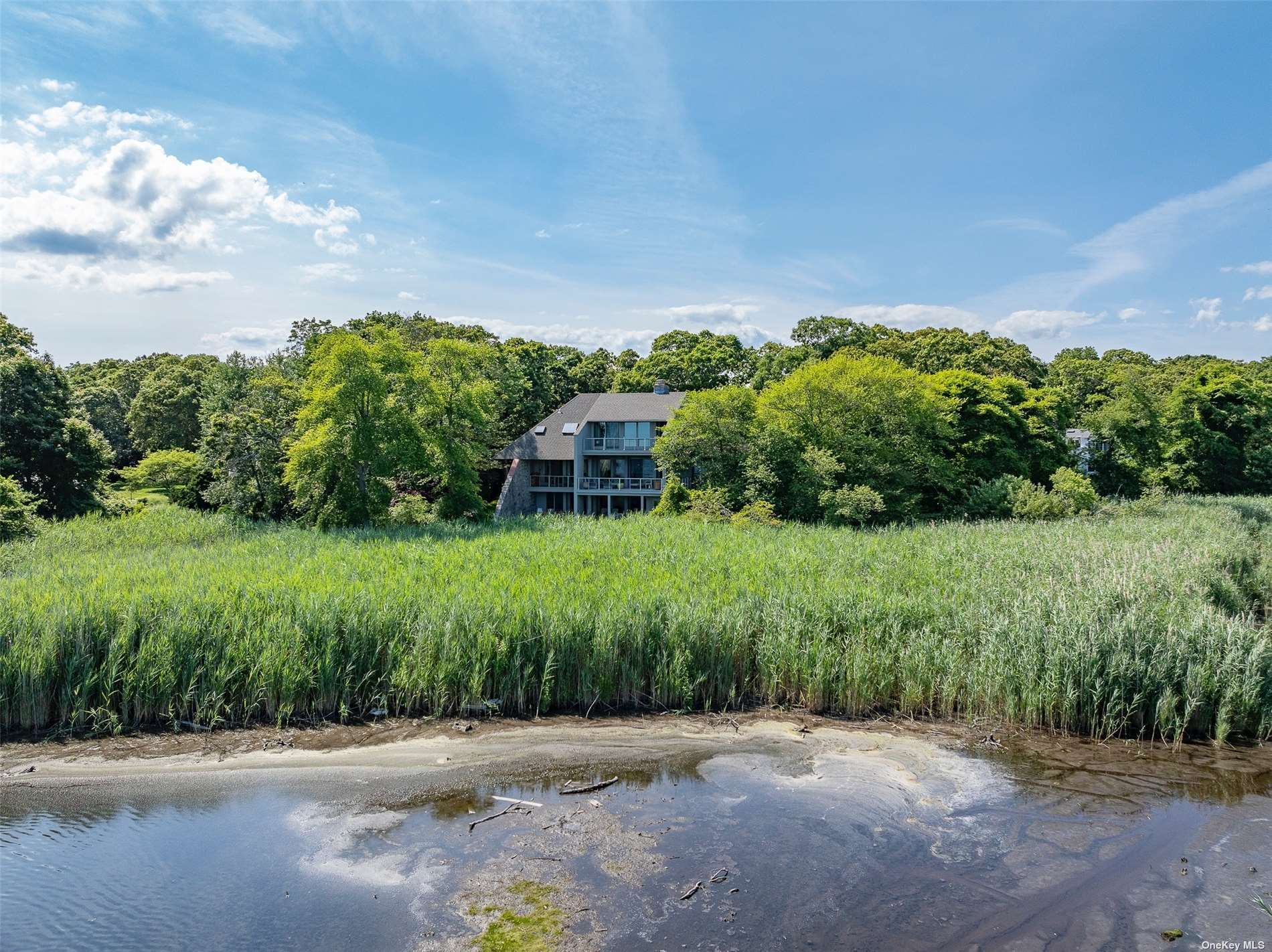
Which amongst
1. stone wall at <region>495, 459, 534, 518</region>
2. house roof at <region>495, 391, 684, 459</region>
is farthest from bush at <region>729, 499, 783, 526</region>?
stone wall at <region>495, 459, 534, 518</region>

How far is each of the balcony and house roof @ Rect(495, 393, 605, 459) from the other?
3.98ft

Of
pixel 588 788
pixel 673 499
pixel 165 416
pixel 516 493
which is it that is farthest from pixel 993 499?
pixel 165 416

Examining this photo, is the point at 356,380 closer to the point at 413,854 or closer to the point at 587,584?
the point at 587,584

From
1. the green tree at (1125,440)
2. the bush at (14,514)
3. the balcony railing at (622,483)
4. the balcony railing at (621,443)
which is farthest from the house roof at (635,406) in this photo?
the green tree at (1125,440)

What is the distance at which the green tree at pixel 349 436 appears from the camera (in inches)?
1073

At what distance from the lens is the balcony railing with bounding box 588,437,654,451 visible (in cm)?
4009

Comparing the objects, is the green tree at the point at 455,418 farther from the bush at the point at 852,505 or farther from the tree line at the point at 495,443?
the bush at the point at 852,505

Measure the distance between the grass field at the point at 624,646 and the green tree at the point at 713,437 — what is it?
1647 centimetres

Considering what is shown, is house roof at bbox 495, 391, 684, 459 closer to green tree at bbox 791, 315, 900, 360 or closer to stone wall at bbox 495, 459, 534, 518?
stone wall at bbox 495, 459, 534, 518

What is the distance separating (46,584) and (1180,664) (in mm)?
19941

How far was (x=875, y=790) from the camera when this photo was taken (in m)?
9.11

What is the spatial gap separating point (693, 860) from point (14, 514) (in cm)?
2514

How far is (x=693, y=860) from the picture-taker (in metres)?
7.55

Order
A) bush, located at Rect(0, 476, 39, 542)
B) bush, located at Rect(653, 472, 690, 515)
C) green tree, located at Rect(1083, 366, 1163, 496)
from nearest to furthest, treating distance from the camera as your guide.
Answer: bush, located at Rect(0, 476, 39, 542)
bush, located at Rect(653, 472, 690, 515)
green tree, located at Rect(1083, 366, 1163, 496)
